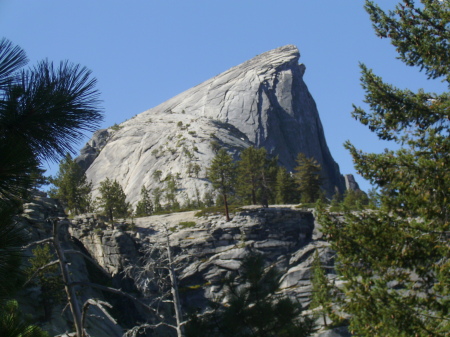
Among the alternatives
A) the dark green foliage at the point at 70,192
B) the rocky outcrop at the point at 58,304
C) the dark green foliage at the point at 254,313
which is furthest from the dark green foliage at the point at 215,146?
the dark green foliage at the point at 254,313

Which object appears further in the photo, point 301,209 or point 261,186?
point 261,186

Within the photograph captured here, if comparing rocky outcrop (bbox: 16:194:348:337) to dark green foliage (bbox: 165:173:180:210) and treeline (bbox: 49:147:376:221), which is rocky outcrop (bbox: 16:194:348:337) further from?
dark green foliage (bbox: 165:173:180:210)

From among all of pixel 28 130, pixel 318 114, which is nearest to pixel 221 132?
pixel 318 114

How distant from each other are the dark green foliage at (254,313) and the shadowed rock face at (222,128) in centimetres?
7895

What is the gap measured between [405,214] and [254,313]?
5541 millimetres

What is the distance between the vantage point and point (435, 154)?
14109 mm

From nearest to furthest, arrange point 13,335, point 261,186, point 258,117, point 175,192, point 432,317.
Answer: point 13,335 → point 432,317 → point 261,186 → point 175,192 → point 258,117

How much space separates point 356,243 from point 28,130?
34.6 feet

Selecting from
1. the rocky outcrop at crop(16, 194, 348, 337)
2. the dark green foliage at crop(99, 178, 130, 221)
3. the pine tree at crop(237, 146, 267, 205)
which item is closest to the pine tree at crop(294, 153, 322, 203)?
the pine tree at crop(237, 146, 267, 205)

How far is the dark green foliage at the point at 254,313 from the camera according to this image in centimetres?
1145

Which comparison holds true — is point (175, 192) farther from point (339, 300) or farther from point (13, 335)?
point (13, 335)

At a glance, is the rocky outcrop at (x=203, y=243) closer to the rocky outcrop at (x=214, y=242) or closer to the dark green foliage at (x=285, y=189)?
the rocky outcrop at (x=214, y=242)

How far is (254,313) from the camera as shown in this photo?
11562 millimetres

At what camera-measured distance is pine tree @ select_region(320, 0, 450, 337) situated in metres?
12.6
